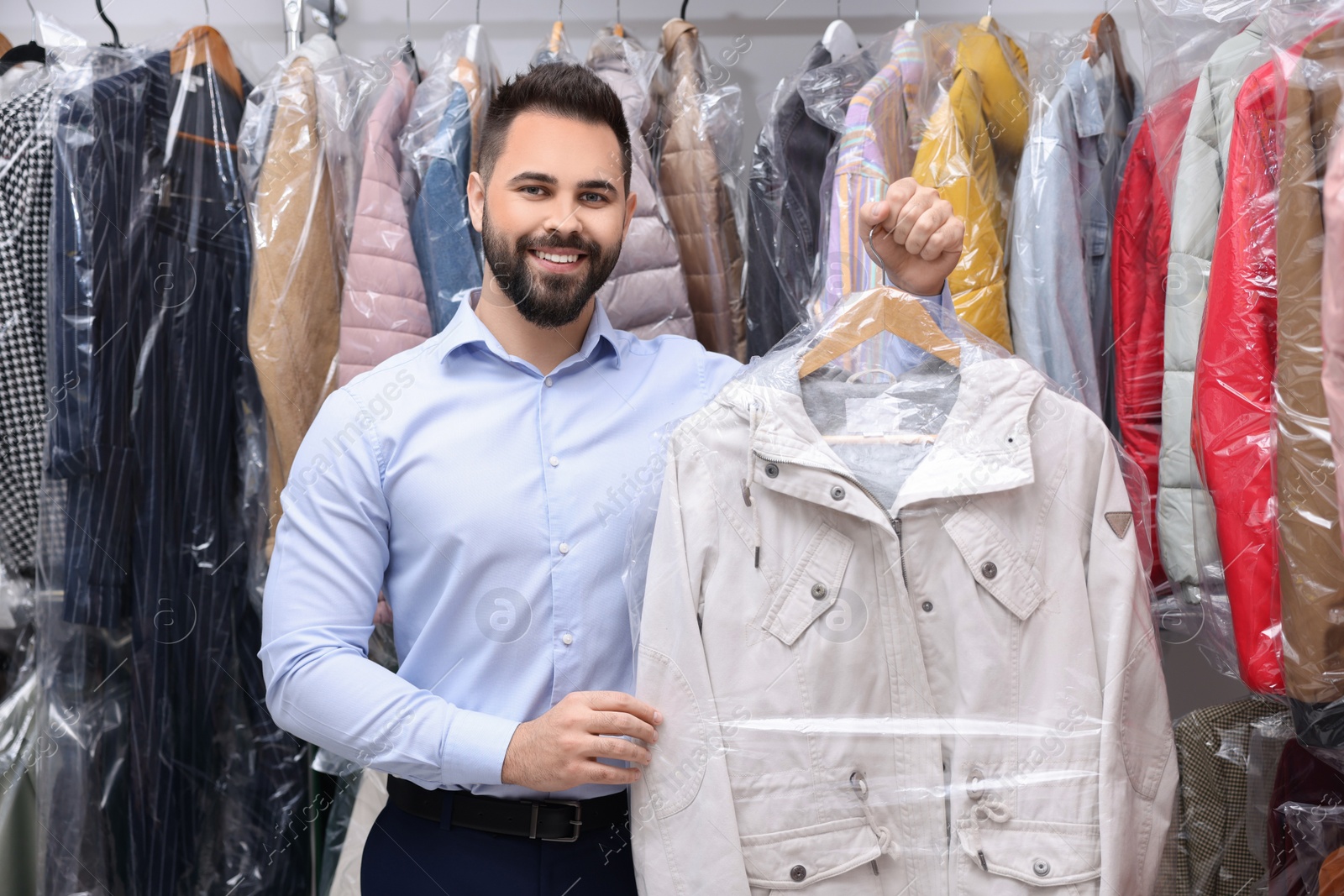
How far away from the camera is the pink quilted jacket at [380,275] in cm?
150

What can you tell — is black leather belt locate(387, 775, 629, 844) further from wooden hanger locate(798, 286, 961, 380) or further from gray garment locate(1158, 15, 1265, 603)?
gray garment locate(1158, 15, 1265, 603)

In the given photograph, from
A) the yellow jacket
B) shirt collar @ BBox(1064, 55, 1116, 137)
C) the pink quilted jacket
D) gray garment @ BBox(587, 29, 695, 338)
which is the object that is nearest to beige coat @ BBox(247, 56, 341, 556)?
Answer: the pink quilted jacket

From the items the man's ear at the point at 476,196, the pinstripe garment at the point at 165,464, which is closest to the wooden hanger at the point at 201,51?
the pinstripe garment at the point at 165,464

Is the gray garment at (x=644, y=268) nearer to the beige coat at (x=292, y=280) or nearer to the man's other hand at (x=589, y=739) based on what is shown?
the beige coat at (x=292, y=280)

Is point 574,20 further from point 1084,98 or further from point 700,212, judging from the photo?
point 1084,98

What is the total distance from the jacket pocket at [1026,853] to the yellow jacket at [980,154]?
2.35 ft

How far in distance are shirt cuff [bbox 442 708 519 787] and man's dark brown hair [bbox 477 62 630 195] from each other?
0.67 m

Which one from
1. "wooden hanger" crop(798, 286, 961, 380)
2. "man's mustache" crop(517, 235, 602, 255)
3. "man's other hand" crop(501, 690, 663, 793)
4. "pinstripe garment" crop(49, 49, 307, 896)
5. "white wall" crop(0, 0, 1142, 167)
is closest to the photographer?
"man's other hand" crop(501, 690, 663, 793)

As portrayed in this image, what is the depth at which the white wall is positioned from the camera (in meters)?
1.97

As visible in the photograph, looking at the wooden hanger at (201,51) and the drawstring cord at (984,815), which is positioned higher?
the wooden hanger at (201,51)

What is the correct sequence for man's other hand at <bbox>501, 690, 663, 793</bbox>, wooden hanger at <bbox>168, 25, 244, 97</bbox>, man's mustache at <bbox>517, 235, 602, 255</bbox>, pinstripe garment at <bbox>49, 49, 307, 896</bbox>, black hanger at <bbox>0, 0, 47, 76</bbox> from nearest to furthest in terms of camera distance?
1. man's other hand at <bbox>501, 690, 663, 793</bbox>
2. man's mustache at <bbox>517, 235, 602, 255</bbox>
3. pinstripe garment at <bbox>49, 49, 307, 896</bbox>
4. wooden hanger at <bbox>168, 25, 244, 97</bbox>
5. black hanger at <bbox>0, 0, 47, 76</bbox>

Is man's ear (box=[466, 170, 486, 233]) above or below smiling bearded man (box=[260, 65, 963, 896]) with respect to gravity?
above

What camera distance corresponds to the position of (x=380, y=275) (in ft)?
4.98

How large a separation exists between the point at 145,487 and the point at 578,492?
0.73m
